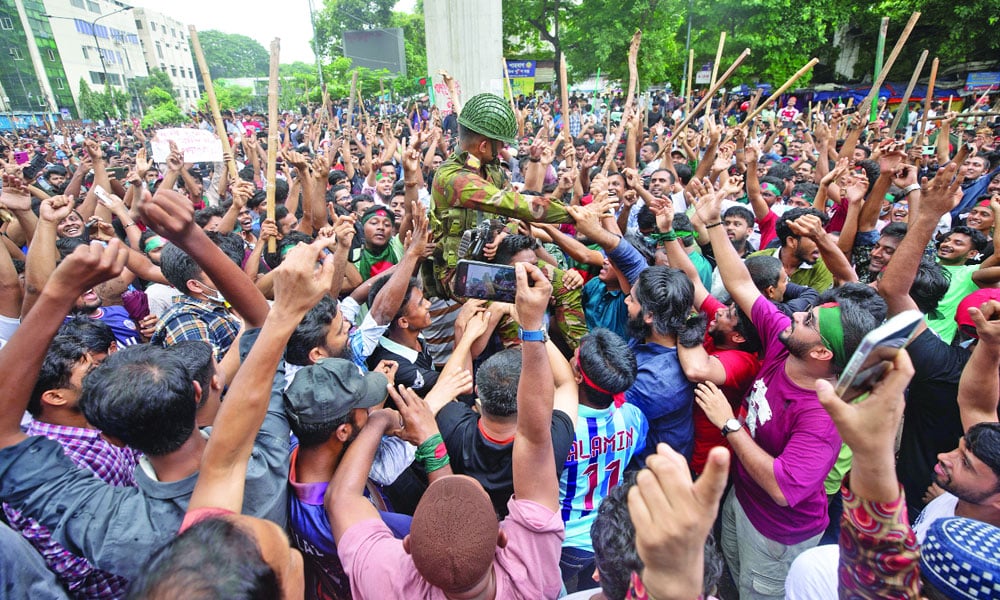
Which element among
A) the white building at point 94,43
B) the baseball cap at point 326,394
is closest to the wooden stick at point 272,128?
the baseball cap at point 326,394

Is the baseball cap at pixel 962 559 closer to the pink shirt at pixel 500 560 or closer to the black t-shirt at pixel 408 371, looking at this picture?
the pink shirt at pixel 500 560

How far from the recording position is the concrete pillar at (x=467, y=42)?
12.3 metres

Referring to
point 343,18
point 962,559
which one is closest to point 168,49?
point 343,18

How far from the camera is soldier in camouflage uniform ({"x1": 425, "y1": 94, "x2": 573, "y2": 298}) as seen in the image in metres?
3.23

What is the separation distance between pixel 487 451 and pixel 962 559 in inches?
62.9

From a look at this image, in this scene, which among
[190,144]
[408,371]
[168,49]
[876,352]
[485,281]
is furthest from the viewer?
[168,49]

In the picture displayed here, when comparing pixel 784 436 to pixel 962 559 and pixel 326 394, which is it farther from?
pixel 326 394

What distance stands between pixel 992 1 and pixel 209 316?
1106 inches

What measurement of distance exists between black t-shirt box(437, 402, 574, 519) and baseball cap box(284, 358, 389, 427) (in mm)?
459

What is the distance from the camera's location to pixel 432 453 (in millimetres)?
2104

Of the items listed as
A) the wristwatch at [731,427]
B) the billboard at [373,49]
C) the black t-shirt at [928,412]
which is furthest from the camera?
the billboard at [373,49]

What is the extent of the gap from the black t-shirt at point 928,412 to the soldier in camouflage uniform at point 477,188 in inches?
82.8

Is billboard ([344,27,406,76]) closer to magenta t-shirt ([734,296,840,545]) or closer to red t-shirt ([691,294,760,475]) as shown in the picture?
red t-shirt ([691,294,760,475])

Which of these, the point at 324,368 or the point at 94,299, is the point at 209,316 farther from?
the point at 324,368
